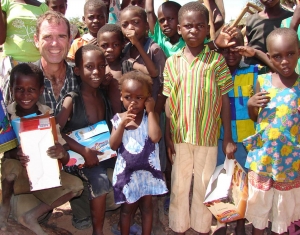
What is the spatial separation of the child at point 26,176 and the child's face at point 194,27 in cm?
121

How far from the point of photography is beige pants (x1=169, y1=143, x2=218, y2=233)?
2.62 m

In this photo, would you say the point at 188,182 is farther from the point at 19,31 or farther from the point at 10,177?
the point at 19,31

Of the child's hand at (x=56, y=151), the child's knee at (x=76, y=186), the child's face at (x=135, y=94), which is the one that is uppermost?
the child's face at (x=135, y=94)

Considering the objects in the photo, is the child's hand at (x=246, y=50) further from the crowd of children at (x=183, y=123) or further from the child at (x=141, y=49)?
the child at (x=141, y=49)

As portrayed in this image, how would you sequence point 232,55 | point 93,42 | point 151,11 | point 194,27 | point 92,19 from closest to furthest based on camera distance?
point 194,27
point 232,55
point 93,42
point 92,19
point 151,11

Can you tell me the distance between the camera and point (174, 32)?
326 centimetres

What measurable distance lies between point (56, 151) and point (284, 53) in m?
1.80

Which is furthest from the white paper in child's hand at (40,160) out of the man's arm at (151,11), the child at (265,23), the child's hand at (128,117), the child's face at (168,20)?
the child at (265,23)

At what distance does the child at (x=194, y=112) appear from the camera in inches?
99.1

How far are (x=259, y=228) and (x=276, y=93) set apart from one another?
104cm

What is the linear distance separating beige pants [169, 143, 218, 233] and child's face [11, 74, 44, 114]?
1.21 metres

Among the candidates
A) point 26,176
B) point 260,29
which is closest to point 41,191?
point 26,176

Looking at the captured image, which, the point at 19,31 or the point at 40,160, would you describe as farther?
the point at 19,31

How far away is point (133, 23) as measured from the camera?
3004 millimetres
